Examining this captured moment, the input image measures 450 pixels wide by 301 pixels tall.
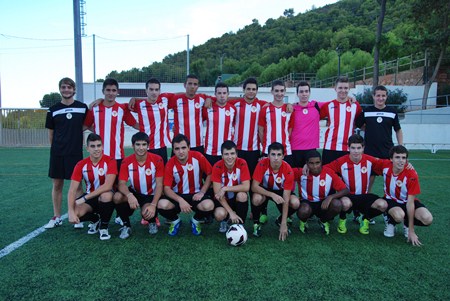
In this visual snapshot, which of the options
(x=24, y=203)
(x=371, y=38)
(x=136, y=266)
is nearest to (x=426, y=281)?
(x=136, y=266)

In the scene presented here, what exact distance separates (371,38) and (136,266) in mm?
43883

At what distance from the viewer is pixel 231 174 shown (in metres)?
3.96

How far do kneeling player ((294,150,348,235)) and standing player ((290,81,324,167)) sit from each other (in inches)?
13.0

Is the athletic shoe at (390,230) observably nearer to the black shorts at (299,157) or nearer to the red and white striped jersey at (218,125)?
the black shorts at (299,157)

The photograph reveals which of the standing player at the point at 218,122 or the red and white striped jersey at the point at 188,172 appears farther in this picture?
the standing player at the point at 218,122

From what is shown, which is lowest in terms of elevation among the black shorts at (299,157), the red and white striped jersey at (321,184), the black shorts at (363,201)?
the black shorts at (363,201)

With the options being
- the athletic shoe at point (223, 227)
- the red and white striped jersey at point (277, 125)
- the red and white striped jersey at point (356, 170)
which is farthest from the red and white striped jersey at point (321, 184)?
the athletic shoe at point (223, 227)

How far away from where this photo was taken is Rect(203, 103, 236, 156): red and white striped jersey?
4453 millimetres

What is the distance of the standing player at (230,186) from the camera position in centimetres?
381

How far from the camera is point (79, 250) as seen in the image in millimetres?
3338

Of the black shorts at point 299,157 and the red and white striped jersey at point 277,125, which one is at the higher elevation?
the red and white striped jersey at point 277,125

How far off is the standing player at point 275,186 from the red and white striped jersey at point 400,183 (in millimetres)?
995

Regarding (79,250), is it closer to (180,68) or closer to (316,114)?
(316,114)

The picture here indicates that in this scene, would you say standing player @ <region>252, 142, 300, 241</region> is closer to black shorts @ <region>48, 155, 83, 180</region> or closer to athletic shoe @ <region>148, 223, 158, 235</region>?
athletic shoe @ <region>148, 223, 158, 235</region>
